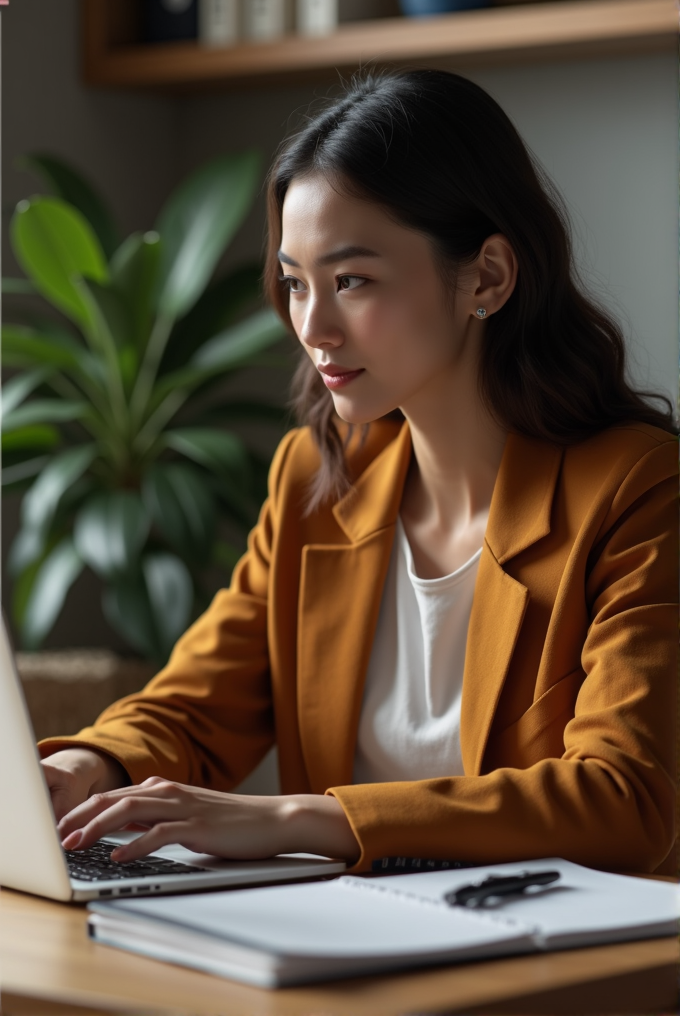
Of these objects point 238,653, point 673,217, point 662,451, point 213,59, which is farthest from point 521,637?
point 213,59

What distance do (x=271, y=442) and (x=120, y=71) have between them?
1.02 m

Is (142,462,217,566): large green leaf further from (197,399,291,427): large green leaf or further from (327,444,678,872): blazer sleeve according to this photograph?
(327,444,678,872): blazer sleeve

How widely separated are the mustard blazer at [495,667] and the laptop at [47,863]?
0.34ft

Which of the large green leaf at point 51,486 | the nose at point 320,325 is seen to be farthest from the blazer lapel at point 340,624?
the large green leaf at point 51,486

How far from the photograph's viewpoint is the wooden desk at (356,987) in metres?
0.74

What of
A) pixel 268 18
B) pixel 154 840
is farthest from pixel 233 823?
pixel 268 18

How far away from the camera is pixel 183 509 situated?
278cm

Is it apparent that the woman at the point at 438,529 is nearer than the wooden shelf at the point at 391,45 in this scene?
Yes

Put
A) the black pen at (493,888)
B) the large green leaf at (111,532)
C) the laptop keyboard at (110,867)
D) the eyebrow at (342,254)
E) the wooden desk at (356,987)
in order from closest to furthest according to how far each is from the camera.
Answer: the wooden desk at (356,987) → the black pen at (493,888) → the laptop keyboard at (110,867) → the eyebrow at (342,254) → the large green leaf at (111,532)

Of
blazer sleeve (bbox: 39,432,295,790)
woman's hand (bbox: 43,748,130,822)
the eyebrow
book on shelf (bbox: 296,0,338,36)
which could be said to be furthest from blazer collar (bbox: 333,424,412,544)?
book on shelf (bbox: 296,0,338,36)

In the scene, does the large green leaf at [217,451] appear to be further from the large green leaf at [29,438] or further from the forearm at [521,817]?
the forearm at [521,817]

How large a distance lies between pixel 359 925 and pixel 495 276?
2.89 feet

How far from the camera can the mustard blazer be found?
1123mm

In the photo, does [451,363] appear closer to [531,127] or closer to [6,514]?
[531,127]
